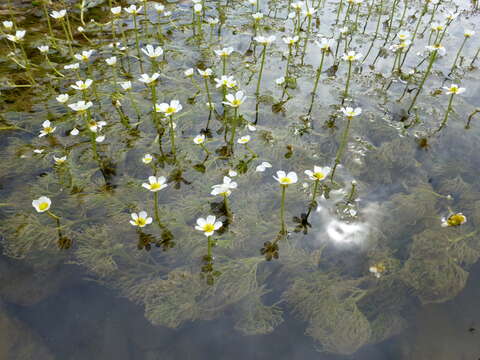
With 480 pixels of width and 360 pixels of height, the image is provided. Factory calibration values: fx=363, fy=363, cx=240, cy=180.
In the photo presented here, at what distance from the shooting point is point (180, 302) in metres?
1.88

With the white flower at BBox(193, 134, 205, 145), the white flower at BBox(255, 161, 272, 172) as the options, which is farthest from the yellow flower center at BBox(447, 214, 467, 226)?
the white flower at BBox(193, 134, 205, 145)

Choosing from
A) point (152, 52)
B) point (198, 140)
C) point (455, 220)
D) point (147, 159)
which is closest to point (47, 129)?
point (147, 159)

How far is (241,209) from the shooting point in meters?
2.29

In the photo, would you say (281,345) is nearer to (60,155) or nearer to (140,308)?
(140,308)

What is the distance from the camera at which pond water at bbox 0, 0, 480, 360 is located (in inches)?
70.5

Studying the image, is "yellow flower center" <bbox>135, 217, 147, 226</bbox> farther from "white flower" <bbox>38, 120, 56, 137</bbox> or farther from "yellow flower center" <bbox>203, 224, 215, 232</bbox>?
"white flower" <bbox>38, 120, 56, 137</bbox>

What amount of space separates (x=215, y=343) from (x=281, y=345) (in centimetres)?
32

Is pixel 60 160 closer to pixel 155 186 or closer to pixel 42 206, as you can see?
pixel 42 206

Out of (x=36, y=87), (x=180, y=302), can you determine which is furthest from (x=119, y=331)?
(x=36, y=87)

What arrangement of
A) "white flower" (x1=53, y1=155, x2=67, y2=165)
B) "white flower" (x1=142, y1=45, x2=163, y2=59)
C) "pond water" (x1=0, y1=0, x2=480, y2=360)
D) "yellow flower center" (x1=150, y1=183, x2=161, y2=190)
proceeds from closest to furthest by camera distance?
"pond water" (x1=0, y1=0, x2=480, y2=360) < "yellow flower center" (x1=150, y1=183, x2=161, y2=190) < "white flower" (x1=53, y1=155, x2=67, y2=165) < "white flower" (x1=142, y1=45, x2=163, y2=59)

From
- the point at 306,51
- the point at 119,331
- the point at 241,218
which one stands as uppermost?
the point at 306,51

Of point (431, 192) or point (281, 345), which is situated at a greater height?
point (431, 192)

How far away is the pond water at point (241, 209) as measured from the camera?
5.88ft

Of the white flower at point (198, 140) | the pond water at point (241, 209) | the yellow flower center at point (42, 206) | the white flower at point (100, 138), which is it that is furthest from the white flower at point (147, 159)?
the yellow flower center at point (42, 206)
